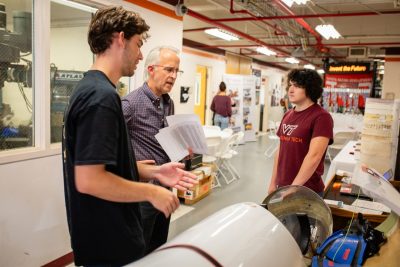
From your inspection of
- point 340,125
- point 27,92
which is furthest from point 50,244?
point 340,125

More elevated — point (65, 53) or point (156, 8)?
point (156, 8)

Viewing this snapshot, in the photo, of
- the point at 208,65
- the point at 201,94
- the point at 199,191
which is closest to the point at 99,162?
the point at 199,191

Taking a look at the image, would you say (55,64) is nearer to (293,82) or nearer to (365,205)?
(293,82)

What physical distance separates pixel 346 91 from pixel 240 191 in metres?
7.14

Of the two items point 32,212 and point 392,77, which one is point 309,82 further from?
point 392,77

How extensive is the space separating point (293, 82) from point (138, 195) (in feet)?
5.68

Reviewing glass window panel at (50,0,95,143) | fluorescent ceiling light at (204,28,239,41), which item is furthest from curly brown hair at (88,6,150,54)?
fluorescent ceiling light at (204,28,239,41)

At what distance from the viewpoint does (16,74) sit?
2887mm

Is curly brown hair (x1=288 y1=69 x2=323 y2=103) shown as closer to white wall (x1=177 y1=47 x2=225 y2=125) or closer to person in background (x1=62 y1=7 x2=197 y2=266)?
person in background (x1=62 y1=7 x2=197 y2=266)

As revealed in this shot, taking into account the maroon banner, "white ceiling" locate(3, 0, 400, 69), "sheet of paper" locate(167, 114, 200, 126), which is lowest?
"sheet of paper" locate(167, 114, 200, 126)

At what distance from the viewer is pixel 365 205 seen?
233 cm

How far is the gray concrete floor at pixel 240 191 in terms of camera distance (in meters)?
4.32

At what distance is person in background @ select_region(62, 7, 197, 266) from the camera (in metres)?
1.09

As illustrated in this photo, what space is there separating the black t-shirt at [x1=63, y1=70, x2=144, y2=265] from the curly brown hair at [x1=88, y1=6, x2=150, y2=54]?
11 cm
